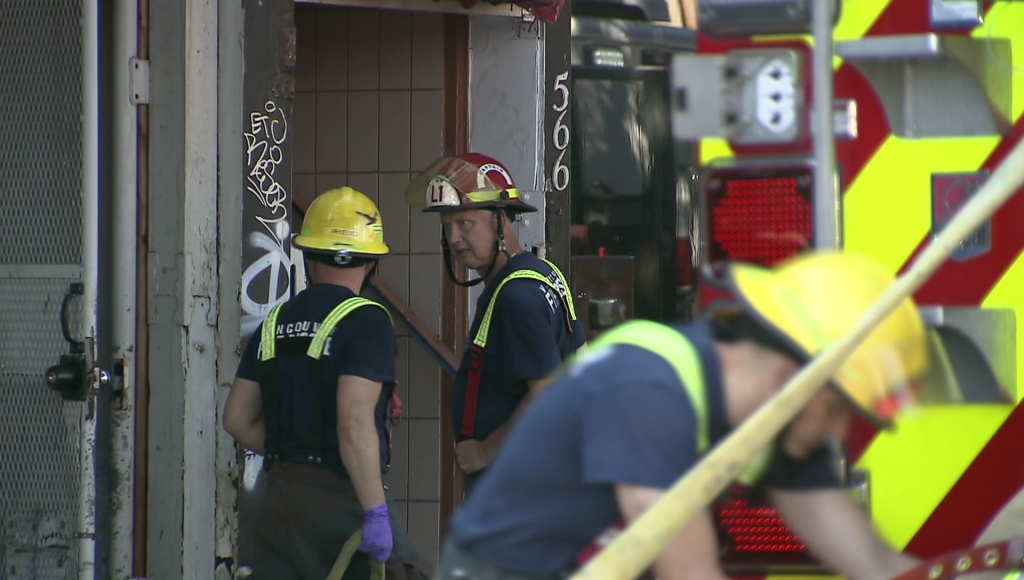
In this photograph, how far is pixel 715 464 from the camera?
2.05 meters

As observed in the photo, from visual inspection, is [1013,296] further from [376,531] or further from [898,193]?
[376,531]

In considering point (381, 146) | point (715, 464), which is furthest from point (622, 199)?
point (715, 464)

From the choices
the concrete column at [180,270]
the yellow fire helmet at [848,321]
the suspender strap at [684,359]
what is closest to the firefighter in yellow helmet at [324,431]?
the concrete column at [180,270]

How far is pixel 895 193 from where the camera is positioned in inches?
112

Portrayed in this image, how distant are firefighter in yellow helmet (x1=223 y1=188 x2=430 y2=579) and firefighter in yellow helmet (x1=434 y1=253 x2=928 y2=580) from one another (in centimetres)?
199

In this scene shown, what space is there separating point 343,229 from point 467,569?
243 centimetres

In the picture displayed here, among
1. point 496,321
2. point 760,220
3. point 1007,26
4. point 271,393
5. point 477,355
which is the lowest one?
point 271,393

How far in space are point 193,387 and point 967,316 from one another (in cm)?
333

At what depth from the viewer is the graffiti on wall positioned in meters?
5.53

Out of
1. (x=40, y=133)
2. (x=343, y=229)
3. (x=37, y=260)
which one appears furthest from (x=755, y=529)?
(x=40, y=133)

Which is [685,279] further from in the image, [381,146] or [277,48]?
[277,48]

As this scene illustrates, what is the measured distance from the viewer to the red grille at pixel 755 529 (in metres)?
2.89

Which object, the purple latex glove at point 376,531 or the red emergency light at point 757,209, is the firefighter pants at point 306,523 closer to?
the purple latex glove at point 376,531

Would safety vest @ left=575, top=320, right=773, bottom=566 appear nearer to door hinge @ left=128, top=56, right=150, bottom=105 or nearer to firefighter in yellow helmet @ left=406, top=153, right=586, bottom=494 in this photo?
firefighter in yellow helmet @ left=406, top=153, right=586, bottom=494
